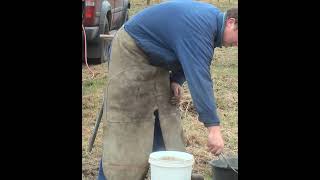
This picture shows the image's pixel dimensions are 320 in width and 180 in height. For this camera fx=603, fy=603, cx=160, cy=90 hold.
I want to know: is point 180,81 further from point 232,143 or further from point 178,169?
point 232,143

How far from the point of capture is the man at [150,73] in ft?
12.5

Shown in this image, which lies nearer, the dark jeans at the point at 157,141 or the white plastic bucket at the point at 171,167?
the white plastic bucket at the point at 171,167

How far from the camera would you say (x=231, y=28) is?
3.85 meters

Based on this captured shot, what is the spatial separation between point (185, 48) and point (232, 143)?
272 cm

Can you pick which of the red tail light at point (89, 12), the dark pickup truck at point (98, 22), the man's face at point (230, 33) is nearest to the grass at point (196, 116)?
the dark pickup truck at point (98, 22)

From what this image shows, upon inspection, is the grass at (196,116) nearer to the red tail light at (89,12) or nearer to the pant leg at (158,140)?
the red tail light at (89,12)

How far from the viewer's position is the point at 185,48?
12.3 ft

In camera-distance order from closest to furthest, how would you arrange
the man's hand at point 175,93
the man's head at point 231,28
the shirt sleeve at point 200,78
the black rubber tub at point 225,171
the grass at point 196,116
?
the shirt sleeve at point 200,78 < the man's head at point 231,28 < the black rubber tub at point 225,171 < the man's hand at point 175,93 < the grass at point 196,116

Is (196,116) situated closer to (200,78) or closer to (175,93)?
(175,93)

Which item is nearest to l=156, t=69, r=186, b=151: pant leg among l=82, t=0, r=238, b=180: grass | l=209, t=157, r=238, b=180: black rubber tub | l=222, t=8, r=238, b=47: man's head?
l=209, t=157, r=238, b=180: black rubber tub

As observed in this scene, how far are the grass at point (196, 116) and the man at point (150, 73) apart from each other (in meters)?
1.14
